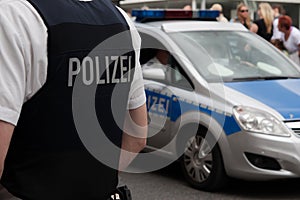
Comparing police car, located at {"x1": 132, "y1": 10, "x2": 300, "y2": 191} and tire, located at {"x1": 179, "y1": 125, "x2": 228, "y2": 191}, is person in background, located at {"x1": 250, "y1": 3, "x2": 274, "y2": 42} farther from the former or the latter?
tire, located at {"x1": 179, "y1": 125, "x2": 228, "y2": 191}

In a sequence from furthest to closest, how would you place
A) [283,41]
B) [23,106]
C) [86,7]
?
[283,41] < [86,7] < [23,106]

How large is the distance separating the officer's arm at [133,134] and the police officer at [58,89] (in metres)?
0.06

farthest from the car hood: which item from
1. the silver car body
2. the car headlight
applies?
the car headlight

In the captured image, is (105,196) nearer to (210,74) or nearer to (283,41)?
(210,74)

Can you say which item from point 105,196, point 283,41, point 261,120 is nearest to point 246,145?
point 261,120

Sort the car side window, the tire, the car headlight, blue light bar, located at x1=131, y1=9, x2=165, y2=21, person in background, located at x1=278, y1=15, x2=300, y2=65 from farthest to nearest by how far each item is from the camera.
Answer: person in background, located at x1=278, y1=15, x2=300, y2=65
blue light bar, located at x1=131, y1=9, x2=165, y2=21
the car side window
the tire
the car headlight

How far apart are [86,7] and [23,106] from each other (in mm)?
326

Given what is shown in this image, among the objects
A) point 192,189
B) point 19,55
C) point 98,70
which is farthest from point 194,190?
point 19,55

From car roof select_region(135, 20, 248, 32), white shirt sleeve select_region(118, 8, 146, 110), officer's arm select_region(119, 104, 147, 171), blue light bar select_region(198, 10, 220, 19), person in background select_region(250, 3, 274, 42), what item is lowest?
person in background select_region(250, 3, 274, 42)

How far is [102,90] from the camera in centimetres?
175

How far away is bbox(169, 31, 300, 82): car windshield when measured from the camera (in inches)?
244

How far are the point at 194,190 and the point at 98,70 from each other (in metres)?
4.34

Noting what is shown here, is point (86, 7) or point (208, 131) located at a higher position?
point (86, 7)

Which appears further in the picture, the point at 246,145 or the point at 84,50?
the point at 246,145
